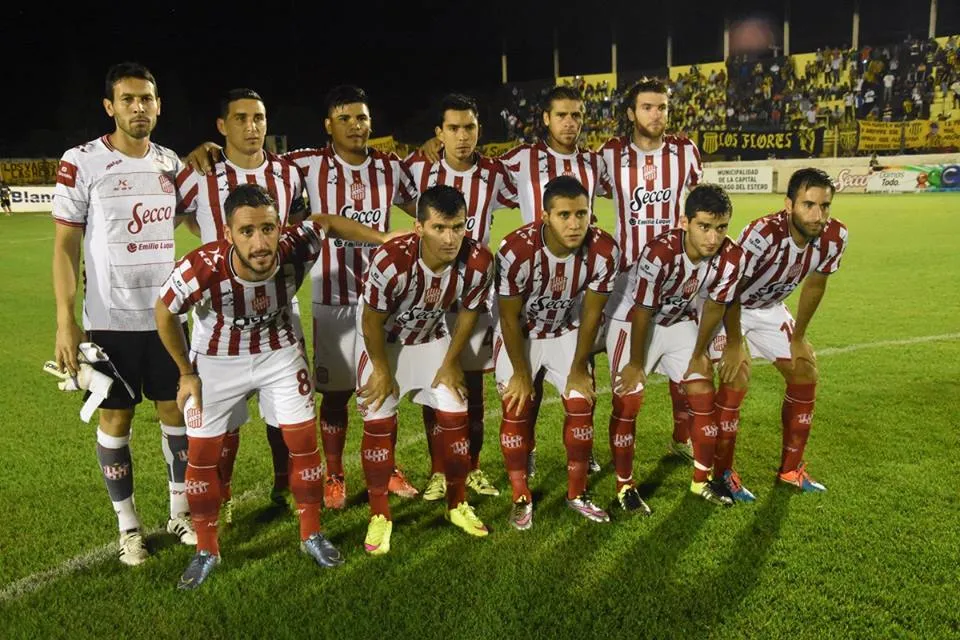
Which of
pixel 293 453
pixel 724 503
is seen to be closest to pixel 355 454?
pixel 293 453

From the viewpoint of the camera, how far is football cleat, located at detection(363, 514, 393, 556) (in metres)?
3.42

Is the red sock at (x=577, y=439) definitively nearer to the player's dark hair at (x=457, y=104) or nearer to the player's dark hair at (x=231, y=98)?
the player's dark hair at (x=457, y=104)

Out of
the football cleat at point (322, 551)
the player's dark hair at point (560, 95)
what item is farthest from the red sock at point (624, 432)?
the player's dark hair at point (560, 95)

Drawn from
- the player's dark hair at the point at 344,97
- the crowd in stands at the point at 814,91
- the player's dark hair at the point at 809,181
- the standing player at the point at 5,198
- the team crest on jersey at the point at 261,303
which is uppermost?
the crowd in stands at the point at 814,91

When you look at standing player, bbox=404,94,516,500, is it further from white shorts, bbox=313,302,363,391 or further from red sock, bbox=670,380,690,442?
red sock, bbox=670,380,690,442

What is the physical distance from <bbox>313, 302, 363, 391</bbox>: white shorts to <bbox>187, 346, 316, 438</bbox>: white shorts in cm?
61

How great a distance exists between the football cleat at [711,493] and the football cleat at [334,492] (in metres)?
1.83

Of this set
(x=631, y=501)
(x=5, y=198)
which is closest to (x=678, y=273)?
(x=631, y=501)

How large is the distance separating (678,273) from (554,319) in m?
0.65

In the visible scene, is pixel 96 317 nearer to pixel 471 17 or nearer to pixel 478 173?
pixel 478 173

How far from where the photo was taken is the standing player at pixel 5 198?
23469mm

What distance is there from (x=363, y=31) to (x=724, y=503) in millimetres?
40981

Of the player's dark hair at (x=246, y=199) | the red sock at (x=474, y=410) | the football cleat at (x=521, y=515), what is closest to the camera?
the player's dark hair at (x=246, y=199)

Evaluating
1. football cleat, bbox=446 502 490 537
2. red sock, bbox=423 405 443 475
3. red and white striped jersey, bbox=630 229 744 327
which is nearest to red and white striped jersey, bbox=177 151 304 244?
red sock, bbox=423 405 443 475
